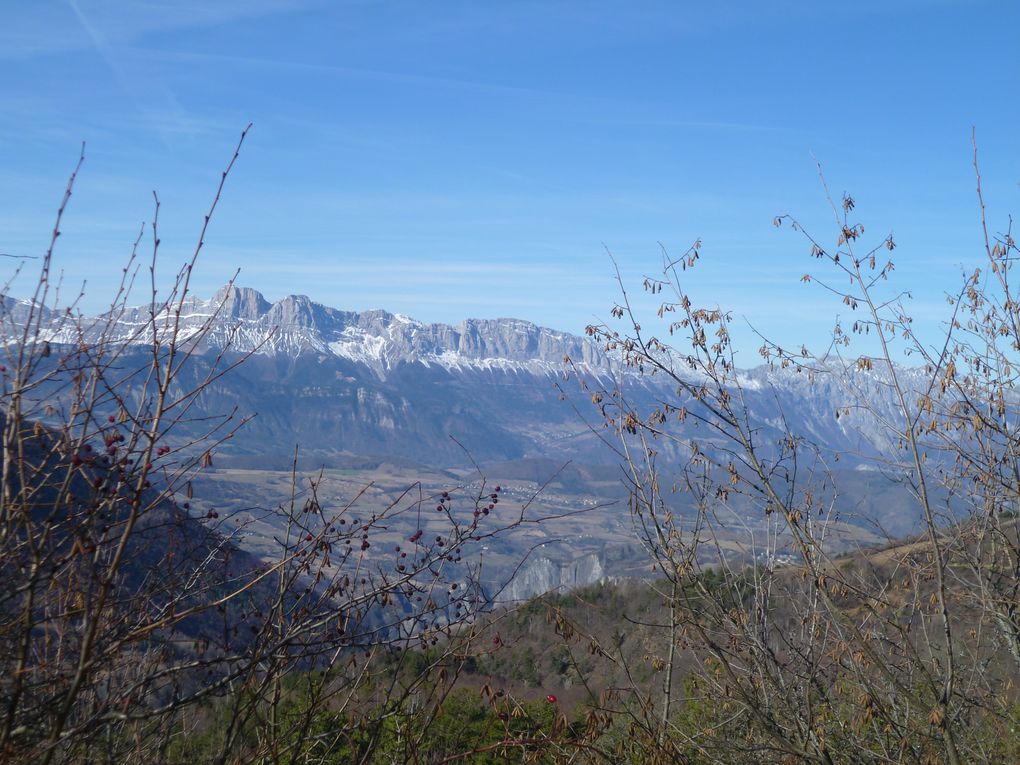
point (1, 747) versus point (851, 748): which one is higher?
point (1, 747)

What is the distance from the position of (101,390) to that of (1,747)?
56.1 inches

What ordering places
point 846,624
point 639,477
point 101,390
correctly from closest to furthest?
point 101,390
point 846,624
point 639,477

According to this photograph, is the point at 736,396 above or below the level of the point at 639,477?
above

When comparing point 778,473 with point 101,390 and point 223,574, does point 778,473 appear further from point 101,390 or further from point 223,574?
point 101,390

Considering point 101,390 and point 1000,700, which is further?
point 1000,700

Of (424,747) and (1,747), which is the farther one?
(424,747)

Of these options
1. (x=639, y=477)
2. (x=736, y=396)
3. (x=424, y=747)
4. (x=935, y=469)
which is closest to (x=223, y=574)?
(x=424, y=747)

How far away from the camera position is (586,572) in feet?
314

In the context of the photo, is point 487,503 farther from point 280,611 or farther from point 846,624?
point 846,624

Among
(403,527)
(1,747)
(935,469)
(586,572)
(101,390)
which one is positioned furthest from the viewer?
(403,527)

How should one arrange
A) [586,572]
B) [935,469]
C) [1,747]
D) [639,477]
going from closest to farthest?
[1,747], [639,477], [935,469], [586,572]

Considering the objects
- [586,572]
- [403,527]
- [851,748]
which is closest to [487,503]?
[851,748]

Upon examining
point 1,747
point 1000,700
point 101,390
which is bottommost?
point 1000,700

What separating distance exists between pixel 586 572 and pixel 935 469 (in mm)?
91491
